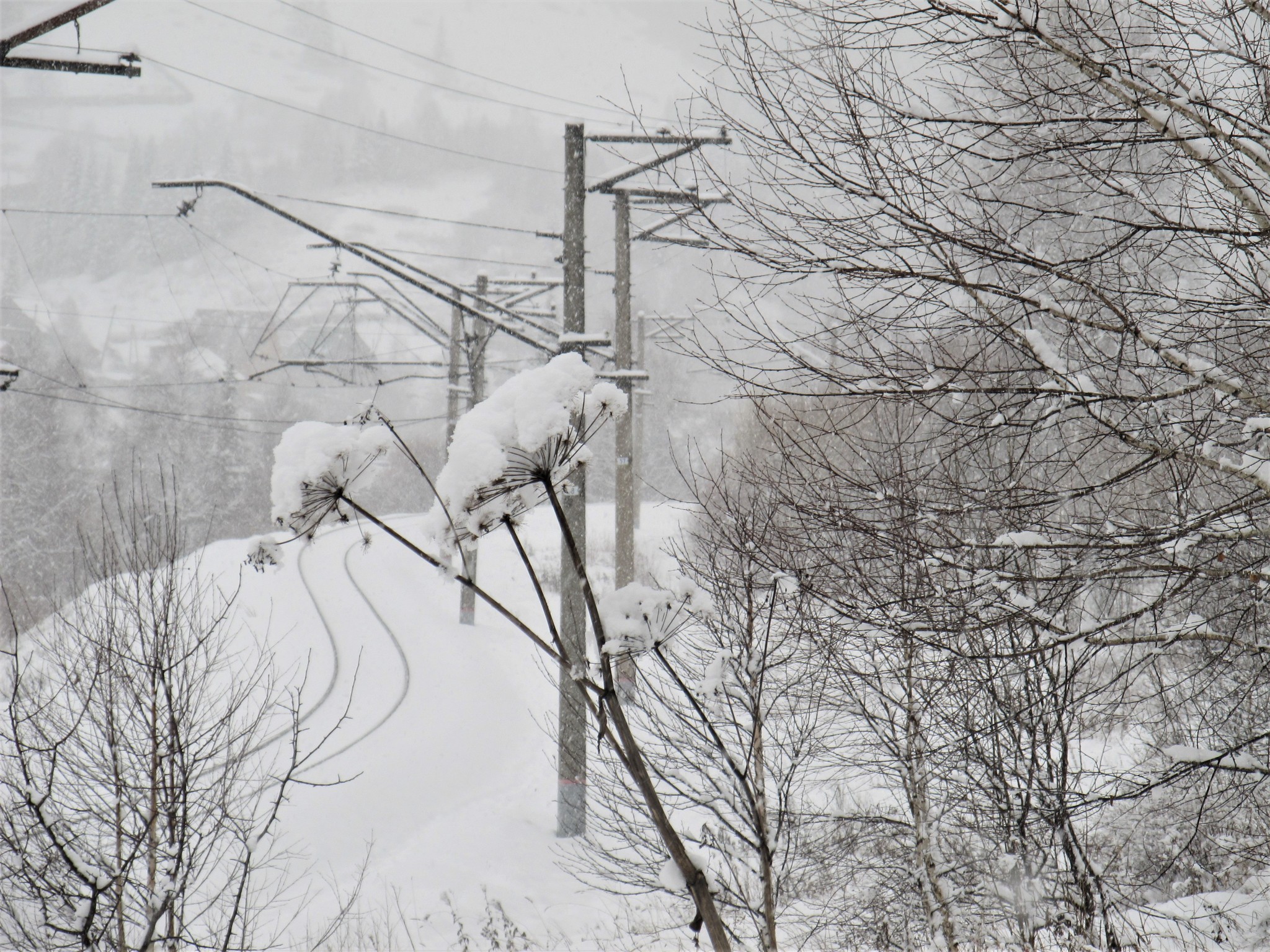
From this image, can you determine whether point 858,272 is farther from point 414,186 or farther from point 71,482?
point 414,186

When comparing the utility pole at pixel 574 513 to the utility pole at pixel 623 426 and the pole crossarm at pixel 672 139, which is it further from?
the utility pole at pixel 623 426

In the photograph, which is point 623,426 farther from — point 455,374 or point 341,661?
point 455,374

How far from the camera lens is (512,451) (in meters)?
1.24

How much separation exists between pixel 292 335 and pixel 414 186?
61.2 m

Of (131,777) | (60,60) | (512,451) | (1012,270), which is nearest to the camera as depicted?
(512,451)

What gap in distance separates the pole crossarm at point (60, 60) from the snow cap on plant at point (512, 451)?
15.8 ft

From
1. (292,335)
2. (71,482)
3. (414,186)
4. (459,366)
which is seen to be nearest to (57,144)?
(414,186)

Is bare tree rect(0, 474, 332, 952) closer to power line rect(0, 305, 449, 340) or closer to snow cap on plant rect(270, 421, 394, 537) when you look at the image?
snow cap on plant rect(270, 421, 394, 537)

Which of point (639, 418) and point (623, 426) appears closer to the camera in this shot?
point (623, 426)

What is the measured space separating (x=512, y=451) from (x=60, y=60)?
6.57m

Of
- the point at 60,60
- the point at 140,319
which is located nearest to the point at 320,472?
the point at 60,60

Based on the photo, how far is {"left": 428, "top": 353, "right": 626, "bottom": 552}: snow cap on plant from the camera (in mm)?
1224

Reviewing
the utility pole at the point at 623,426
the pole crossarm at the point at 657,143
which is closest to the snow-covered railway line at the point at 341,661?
the utility pole at the point at 623,426

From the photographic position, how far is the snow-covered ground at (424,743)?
9.38 metres
